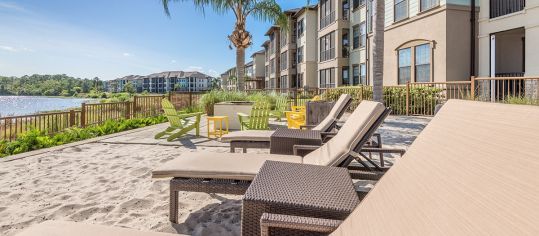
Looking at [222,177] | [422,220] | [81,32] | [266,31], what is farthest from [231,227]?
[81,32]

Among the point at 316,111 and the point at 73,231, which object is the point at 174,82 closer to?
the point at 316,111

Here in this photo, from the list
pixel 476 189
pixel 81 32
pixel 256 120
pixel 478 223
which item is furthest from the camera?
pixel 81 32

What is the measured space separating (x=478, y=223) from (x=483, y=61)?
1623cm

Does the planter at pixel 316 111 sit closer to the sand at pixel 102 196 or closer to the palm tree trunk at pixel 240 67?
the sand at pixel 102 196

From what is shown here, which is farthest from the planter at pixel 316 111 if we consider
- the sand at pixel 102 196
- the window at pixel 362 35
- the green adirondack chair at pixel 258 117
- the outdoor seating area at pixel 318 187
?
the window at pixel 362 35

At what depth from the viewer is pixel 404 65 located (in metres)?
16.9

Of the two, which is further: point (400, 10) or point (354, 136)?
point (400, 10)

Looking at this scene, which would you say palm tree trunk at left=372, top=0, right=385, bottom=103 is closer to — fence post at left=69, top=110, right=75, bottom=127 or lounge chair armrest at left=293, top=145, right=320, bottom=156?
lounge chair armrest at left=293, top=145, right=320, bottom=156

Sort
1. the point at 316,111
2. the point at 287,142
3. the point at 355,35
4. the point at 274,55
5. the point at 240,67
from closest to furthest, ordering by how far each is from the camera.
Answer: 1. the point at 287,142
2. the point at 316,111
3. the point at 240,67
4. the point at 355,35
5. the point at 274,55

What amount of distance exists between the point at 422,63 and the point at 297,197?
1598cm

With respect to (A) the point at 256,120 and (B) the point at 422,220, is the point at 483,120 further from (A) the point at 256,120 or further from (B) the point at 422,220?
(A) the point at 256,120

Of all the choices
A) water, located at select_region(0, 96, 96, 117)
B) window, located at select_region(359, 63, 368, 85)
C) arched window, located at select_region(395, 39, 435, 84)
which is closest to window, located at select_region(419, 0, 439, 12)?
arched window, located at select_region(395, 39, 435, 84)

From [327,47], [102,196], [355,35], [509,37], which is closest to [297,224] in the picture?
[102,196]

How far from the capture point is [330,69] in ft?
A: 93.6
